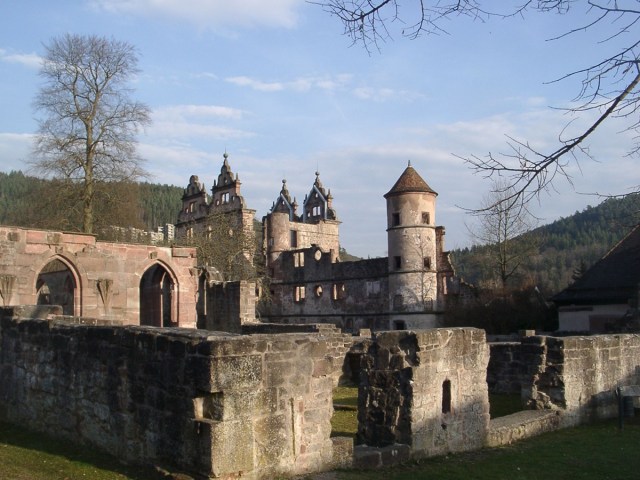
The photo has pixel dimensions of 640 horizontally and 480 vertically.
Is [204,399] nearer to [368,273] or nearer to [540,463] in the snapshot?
[540,463]

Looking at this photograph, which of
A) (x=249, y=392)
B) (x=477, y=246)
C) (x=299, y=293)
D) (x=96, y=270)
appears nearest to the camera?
(x=249, y=392)

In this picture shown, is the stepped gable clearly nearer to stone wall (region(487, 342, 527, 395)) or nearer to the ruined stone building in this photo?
the ruined stone building

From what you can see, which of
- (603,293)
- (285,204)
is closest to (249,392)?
(603,293)

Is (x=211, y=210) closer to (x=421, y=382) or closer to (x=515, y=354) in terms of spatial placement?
(x=515, y=354)

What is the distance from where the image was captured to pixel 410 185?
37188 millimetres

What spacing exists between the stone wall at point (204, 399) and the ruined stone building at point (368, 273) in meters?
29.4

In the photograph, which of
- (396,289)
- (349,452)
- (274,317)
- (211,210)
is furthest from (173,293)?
(211,210)

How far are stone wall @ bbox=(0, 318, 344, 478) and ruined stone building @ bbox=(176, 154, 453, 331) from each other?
2938cm

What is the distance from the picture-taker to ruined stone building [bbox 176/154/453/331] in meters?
37.1

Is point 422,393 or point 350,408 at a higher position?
point 422,393

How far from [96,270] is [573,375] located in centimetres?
1559

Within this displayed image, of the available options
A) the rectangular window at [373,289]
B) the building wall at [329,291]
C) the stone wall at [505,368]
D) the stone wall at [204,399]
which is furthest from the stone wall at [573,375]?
the rectangular window at [373,289]

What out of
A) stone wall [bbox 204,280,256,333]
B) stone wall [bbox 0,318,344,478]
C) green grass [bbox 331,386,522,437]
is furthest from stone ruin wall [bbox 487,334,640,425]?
stone wall [bbox 204,280,256,333]

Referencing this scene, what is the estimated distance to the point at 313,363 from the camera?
284 inches
